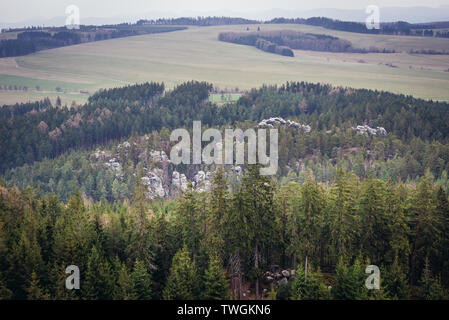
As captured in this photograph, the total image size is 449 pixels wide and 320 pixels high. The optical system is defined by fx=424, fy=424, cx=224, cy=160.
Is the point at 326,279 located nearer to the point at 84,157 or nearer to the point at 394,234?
the point at 394,234

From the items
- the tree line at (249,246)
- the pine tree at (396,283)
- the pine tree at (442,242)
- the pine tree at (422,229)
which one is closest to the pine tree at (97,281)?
the tree line at (249,246)

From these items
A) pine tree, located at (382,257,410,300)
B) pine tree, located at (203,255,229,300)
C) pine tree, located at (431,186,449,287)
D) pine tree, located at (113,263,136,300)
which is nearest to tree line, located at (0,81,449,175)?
pine tree, located at (431,186,449,287)

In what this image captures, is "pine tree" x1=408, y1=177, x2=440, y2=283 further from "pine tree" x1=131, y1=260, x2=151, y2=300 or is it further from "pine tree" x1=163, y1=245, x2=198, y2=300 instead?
"pine tree" x1=131, y1=260, x2=151, y2=300

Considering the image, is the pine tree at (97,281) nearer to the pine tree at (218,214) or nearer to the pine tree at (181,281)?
the pine tree at (181,281)

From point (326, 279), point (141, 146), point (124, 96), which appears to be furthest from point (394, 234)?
point (124, 96)

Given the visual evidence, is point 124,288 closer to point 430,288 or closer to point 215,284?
point 215,284
